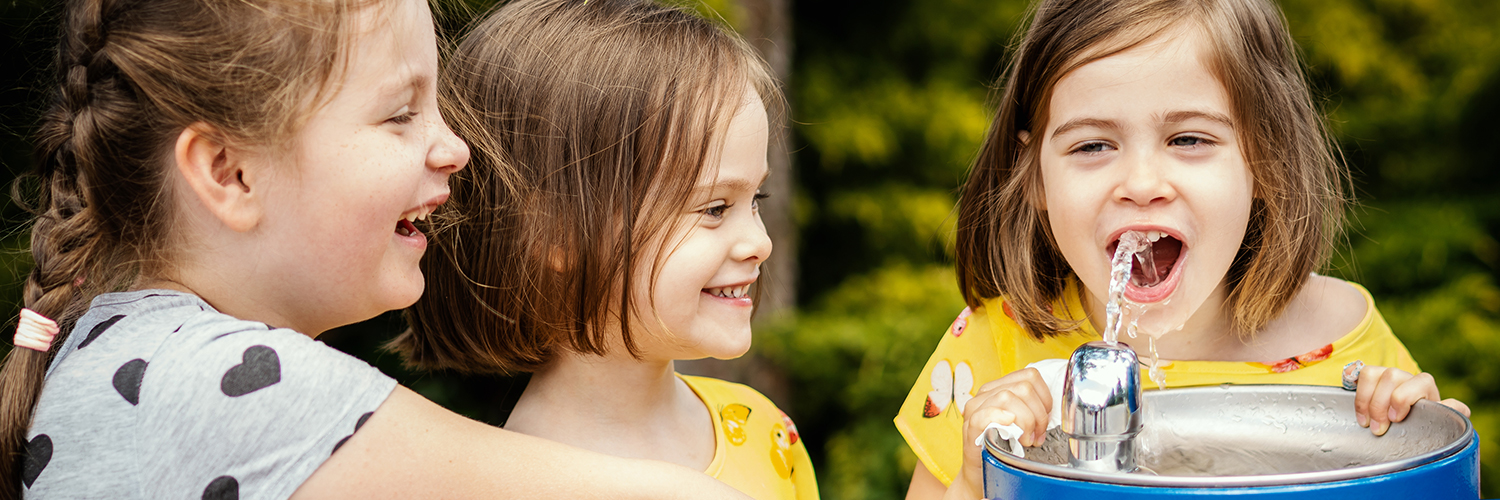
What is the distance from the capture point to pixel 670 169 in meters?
1.42

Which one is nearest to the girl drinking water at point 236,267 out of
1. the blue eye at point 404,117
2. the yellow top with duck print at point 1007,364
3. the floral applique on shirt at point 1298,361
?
the blue eye at point 404,117

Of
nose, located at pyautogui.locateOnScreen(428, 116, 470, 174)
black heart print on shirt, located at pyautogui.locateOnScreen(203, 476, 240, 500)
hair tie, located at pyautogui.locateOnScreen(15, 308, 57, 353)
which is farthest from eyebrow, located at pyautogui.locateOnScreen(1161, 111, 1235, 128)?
hair tie, located at pyautogui.locateOnScreen(15, 308, 57, 353)

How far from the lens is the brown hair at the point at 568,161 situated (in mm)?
1414

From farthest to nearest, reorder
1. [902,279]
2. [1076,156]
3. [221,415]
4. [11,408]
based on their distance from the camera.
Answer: [902,279] < [1076,156] < [11,408] < [221,415]

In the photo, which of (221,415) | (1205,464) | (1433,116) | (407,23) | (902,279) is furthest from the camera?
(1433,116)

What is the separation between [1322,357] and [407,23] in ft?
4.29

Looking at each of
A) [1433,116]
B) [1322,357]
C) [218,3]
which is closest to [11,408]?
[218,3]

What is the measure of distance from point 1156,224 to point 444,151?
0.88 metres

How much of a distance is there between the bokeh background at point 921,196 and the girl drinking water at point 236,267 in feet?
4.77

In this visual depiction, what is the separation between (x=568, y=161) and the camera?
142cm

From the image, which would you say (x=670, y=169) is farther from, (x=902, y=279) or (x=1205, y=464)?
(x=902, y=279)

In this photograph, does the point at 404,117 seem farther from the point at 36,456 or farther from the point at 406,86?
the point at 36,456

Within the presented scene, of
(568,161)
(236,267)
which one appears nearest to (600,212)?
(568,161)

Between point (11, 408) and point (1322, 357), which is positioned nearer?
point (11, 408)
